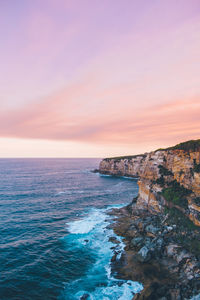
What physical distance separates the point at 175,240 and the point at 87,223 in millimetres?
24062

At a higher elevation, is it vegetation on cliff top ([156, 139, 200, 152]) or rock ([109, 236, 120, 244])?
vegetation on cliff top ([156, 139, 200, 152])

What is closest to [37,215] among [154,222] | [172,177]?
[154,222]

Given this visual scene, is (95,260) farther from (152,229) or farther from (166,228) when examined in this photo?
(166,228)

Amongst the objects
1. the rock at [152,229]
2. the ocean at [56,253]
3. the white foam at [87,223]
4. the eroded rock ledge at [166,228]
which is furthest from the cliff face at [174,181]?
the ocean at [56,253]

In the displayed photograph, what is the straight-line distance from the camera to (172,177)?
154 feet

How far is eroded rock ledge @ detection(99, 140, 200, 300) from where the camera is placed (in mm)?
23156

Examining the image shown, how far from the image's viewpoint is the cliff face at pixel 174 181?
121ft

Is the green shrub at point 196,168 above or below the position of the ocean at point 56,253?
above

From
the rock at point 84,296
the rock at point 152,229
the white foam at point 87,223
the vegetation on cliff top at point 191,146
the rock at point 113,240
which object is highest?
the vegetation on cliff top at point 191,146

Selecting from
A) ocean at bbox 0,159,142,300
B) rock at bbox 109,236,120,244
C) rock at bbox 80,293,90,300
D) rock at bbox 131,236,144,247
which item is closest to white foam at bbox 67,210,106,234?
ocean at bbox 0,159,142,300

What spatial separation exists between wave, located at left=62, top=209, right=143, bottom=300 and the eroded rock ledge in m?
1.75

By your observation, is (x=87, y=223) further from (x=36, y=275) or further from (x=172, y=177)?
(x=172, y=177)

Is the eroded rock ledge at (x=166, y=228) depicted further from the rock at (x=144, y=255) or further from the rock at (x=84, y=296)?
the rock at (x=84, y=296)

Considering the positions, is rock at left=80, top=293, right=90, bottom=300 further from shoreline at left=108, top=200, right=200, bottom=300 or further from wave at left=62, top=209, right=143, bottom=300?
shoreline at left=108, top=200, right=200, bottom=300
